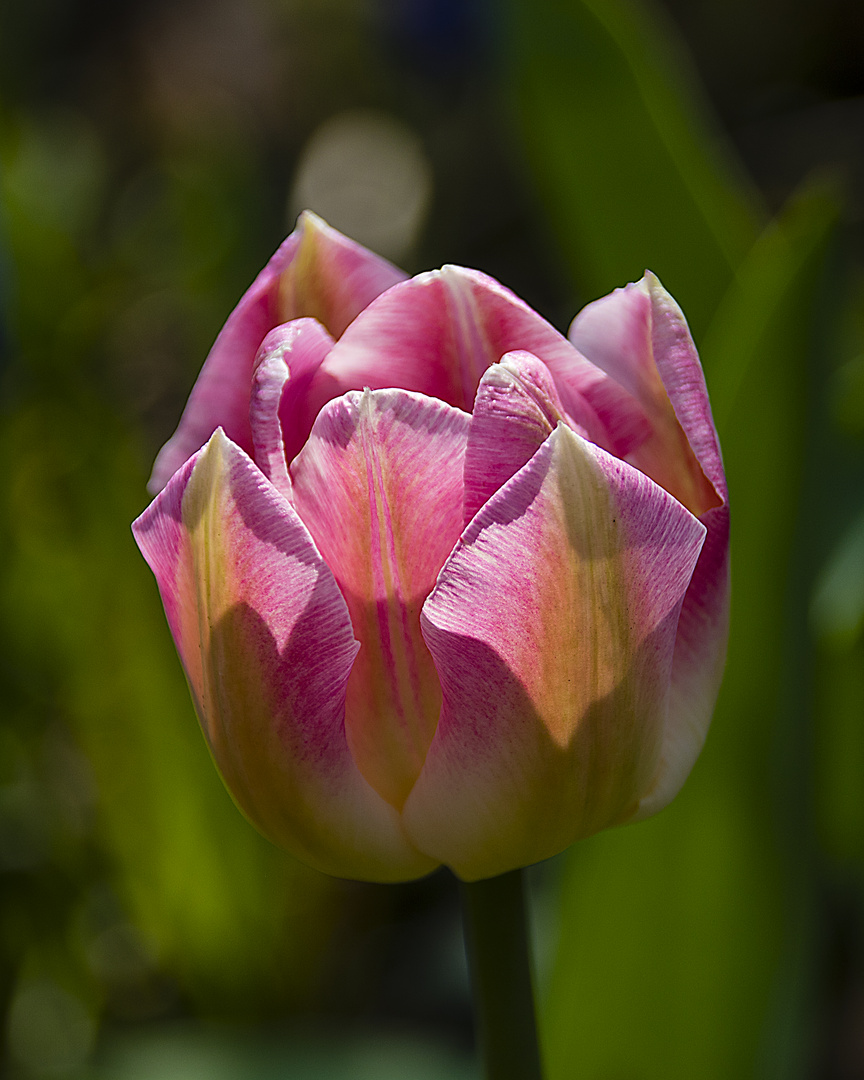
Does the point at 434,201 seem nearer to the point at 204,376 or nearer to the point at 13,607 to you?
the point at 13,607

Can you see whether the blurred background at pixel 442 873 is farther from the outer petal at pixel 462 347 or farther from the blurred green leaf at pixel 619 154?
the outer petal at pixel 462 347

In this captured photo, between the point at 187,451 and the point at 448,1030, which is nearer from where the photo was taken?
the point at 187,451

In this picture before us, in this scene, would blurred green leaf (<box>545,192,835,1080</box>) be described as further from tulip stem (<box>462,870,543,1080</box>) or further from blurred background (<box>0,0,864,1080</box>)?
tulip stem (<box>462,870,543,1080</box>)

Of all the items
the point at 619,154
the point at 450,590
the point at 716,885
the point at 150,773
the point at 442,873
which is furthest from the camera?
the point at 442,873

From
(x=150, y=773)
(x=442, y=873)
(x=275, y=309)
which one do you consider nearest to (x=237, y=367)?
(x=275, y=309)

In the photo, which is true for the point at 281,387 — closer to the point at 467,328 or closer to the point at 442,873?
the point at 467,328

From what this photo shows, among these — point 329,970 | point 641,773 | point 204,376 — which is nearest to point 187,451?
point 204,376

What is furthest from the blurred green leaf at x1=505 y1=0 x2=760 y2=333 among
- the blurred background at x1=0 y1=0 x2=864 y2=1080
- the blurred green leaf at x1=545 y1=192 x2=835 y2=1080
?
the blurred green leaf at x1=545 y1=192 x2=835 y2=1080
